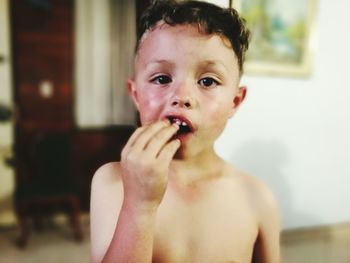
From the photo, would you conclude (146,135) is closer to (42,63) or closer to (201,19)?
(201,19)

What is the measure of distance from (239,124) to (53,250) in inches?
57.6

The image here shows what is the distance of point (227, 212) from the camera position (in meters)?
0.49

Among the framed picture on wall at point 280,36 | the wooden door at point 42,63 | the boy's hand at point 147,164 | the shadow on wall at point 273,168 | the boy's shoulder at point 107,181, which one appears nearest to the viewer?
the boy's hand at point 147,164

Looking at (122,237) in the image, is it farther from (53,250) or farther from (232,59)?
(53,250)

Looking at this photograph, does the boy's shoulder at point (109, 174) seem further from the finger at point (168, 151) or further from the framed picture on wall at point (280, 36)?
the framed picture on wall at point (280, 36)

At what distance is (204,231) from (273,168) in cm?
72

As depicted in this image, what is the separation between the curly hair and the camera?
1.38ft

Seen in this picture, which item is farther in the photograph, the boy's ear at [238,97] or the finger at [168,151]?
the boy's ear at [238,97]

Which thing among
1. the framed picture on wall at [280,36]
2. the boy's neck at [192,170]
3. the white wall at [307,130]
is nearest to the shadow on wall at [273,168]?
the white wall at [307,130]

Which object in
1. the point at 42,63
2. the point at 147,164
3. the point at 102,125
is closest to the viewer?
the point at 147,164

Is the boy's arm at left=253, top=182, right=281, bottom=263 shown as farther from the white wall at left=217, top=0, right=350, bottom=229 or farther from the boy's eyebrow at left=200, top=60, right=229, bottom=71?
the white wall at left=217, top=0, right=350, bottom=229

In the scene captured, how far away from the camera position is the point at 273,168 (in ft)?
3.70

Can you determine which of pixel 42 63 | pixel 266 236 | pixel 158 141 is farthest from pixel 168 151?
pixel 42 63

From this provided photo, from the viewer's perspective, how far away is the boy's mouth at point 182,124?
0.38 meters
